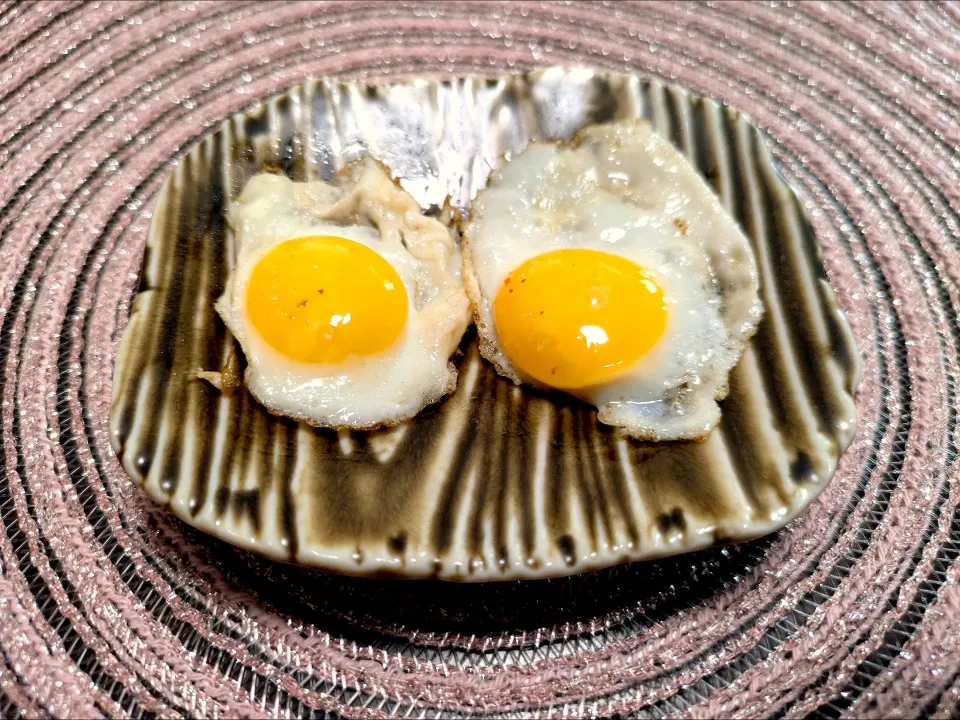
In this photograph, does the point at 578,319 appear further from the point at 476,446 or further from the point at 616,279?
the point at 476,446

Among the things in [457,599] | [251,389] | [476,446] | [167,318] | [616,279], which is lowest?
[457,599]

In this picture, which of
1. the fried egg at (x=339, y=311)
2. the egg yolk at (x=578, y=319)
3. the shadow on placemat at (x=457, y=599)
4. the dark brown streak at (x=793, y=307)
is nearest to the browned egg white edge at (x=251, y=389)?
the fried egg at (x=339, y=311)

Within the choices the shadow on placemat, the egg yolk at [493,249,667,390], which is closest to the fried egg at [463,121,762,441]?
the egg yolk at [493,249,667,390]

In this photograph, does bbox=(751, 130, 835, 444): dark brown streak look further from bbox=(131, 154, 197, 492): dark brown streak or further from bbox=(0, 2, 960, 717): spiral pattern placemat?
bbox=(131, 154, 197, 492): dark brown streak

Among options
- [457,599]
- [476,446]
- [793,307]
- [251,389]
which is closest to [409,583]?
[457,599]

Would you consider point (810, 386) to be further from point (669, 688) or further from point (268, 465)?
point (268, 465)

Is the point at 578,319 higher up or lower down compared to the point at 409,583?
higher up

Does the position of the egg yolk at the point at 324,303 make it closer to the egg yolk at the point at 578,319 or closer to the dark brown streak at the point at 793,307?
the egg yolk at the point at 578,319
